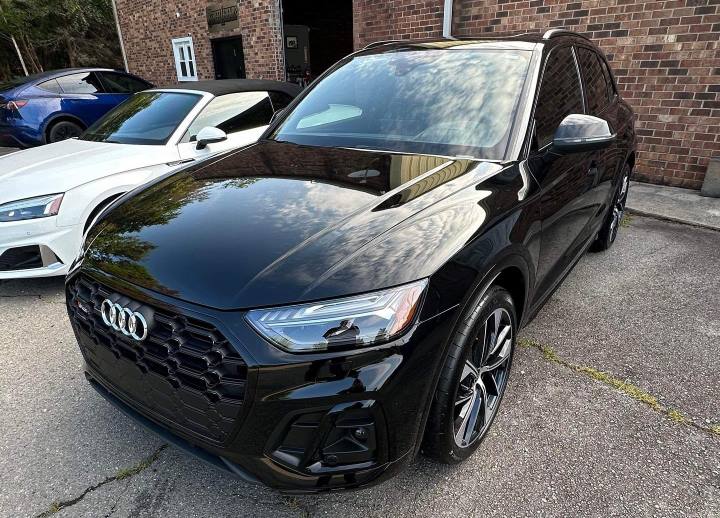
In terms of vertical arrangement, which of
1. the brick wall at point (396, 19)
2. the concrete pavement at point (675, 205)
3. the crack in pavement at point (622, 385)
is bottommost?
the concrete pavement at point (675, 205)

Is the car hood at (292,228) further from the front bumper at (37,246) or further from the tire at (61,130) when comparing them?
the tire at (61,130)

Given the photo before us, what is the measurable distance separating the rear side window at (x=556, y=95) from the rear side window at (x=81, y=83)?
8.49 m

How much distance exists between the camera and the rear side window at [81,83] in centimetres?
819

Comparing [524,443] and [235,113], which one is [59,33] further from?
[524,443]

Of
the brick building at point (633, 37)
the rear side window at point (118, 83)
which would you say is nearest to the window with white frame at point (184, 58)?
the brick building at point (633, 37)

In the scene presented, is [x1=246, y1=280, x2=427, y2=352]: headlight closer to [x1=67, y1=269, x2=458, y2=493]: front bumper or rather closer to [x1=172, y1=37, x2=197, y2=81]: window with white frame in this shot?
[x1=67, y1=269, x2=458, y2=493]: front bumper

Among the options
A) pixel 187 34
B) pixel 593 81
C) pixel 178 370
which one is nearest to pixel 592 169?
pixel 593 81

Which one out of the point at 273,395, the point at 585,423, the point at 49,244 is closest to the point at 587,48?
the point at 585,423

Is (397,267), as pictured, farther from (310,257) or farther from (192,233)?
(192,233)

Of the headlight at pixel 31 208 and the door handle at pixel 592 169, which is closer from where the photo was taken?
the door handle at pixel 592 169

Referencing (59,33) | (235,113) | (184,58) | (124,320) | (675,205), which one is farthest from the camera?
(59,33)

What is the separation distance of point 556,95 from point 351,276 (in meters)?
1.98

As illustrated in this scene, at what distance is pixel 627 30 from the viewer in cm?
584

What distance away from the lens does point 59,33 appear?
16922 millimetres
